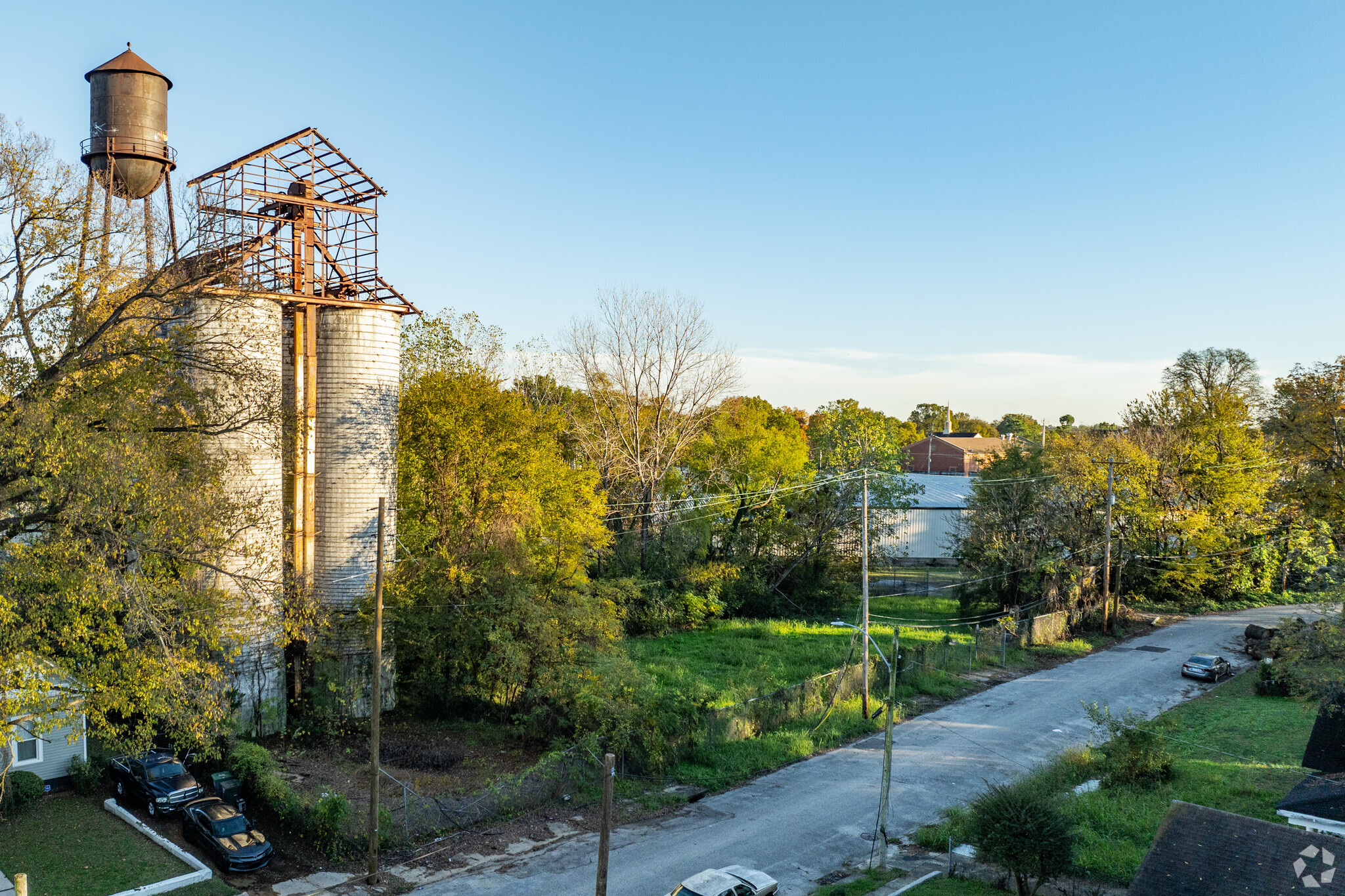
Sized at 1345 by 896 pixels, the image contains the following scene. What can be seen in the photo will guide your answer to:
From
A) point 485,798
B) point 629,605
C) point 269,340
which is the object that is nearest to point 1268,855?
point 485,798

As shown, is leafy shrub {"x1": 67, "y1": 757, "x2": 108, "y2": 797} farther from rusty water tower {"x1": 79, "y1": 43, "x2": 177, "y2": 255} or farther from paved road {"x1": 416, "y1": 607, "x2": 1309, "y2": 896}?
rusty water tower {"x1": 79, "y1": 43, "x2": 177, "y2": 255}

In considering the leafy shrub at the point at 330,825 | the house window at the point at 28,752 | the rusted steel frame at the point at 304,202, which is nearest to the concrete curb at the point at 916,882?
the leafy shrub at the point at 330,825

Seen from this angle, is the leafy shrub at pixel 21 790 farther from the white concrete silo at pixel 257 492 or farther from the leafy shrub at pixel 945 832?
the leafy shrub at pixel 945 832

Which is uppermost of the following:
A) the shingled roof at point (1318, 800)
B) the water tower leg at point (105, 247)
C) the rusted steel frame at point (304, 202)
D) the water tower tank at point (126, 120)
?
the water tower tank at point (126, 120)

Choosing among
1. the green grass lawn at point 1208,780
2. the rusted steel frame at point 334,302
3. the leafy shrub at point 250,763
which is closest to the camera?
the green grass lawn at point 1208,780

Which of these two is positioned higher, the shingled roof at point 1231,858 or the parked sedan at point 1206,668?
the shingled roof at point 1231,858
